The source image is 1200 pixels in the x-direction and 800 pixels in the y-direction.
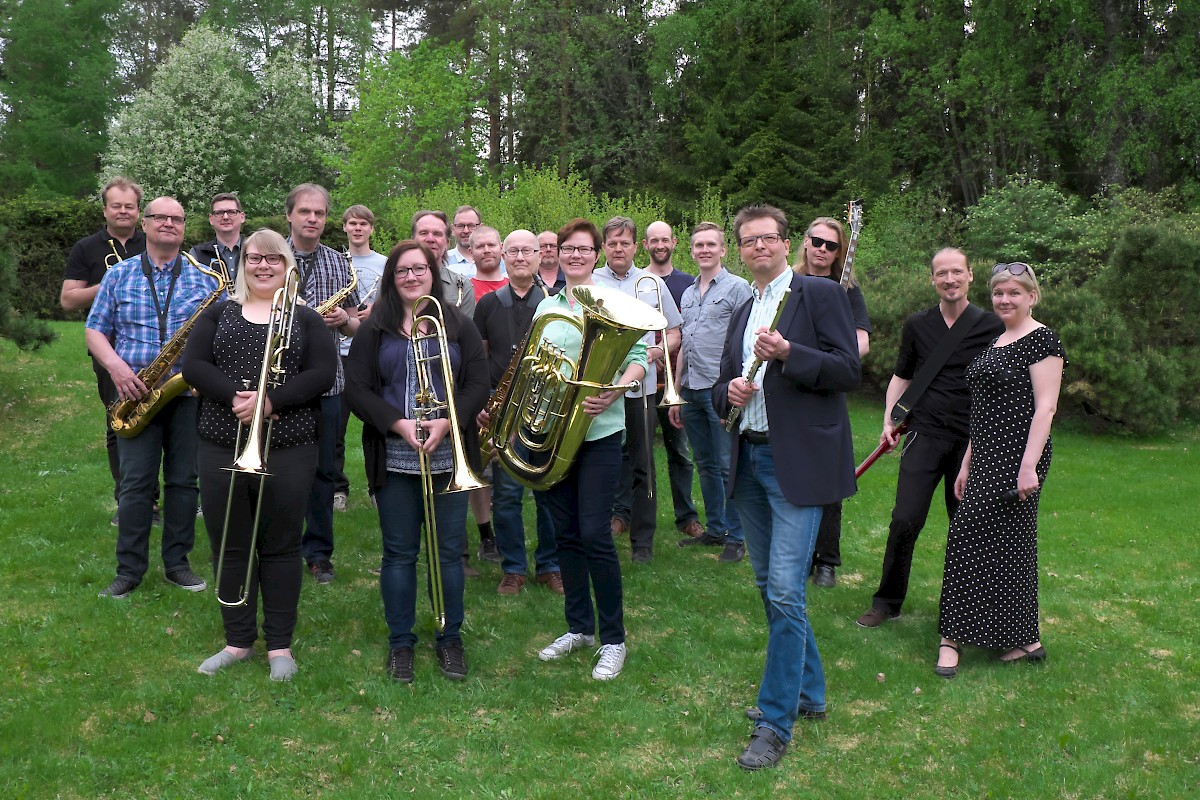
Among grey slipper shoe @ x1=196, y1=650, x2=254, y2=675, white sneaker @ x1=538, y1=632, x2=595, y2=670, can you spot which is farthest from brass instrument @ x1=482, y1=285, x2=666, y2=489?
grey slipper shoe @ x1=196, y1=650, x2=254, y2=675

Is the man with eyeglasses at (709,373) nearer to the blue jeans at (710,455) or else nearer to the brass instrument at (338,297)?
the blue jeans at (710,455)

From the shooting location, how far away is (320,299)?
5875 millimetres

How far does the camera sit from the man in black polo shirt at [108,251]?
19.5ft

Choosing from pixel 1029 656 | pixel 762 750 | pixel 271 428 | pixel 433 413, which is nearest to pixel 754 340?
pixel 433 413

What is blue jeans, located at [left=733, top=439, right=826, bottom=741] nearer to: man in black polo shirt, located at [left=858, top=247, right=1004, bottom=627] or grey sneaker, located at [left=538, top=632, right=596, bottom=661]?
grey sneaker, located at [left=538, top=632, right=596, bottom=661]

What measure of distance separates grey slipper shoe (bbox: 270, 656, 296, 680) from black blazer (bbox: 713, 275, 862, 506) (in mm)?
2501

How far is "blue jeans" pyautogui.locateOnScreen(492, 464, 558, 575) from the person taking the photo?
19.3 ft

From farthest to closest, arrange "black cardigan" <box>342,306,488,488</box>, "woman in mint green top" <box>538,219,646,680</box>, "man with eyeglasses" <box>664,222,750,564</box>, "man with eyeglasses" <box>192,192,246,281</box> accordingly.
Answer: "man with eyeglasses" <box>664,222,750,564</box> < "man with eyeglasses" <box>192,192,246,281</box> < "woman in mint green top" <box>538,219,646,680</box> < "black cardigan" <box>342,306,488,488</box>

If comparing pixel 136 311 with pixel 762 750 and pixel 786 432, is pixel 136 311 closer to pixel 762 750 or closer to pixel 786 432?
pixel 786 432

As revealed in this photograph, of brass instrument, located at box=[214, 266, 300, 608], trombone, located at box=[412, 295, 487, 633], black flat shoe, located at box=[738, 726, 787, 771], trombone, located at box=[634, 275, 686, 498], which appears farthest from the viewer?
trombone, located at box=[634, 275, 686, 498]

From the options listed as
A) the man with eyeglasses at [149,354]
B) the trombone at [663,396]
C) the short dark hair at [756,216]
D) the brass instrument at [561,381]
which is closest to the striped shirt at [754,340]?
the short dark hair at [756,216]

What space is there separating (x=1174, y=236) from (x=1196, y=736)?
10.4 m

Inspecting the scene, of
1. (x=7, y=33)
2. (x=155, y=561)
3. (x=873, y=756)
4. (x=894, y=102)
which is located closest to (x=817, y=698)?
(x=873, y=756)

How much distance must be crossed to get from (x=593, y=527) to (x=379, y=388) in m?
1.24
